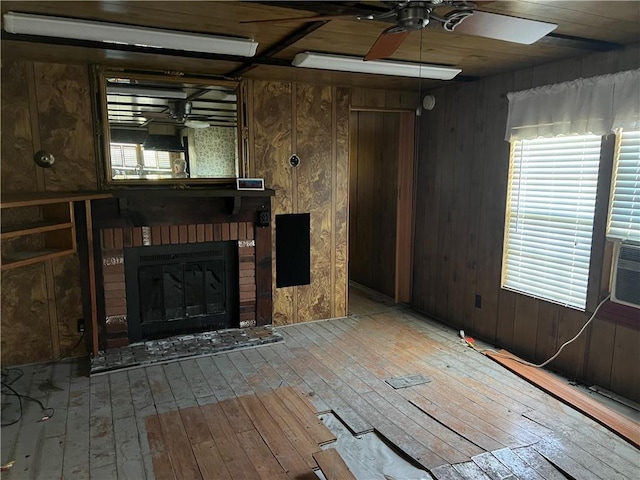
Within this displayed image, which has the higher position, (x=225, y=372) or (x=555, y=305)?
(x=555, y=305)

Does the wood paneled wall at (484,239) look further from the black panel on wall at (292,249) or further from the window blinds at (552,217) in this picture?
the black panel on wall at (292,249)

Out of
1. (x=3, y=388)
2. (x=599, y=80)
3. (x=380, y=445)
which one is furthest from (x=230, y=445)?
(x=599, y=80)

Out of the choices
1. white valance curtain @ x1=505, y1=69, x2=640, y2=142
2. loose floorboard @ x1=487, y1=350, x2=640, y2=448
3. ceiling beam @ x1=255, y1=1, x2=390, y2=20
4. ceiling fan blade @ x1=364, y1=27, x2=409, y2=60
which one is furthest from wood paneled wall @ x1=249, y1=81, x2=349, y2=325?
ceiling beam @ x1=255, y1=1, x2=390, y2=20

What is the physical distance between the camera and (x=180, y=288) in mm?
3996

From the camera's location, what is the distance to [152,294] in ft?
12.8

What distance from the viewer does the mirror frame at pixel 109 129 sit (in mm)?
3501

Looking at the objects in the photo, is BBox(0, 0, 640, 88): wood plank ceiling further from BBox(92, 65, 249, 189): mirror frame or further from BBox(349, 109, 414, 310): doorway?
BBox(349, 109, 414, 310): doorway

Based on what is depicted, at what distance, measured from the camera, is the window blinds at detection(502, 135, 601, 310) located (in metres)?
3.17

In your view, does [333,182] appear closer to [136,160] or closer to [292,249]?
[292,249]

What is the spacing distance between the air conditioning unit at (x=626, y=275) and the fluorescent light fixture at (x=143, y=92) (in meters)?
3.54

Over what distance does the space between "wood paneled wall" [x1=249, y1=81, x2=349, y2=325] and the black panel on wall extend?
0.20ft

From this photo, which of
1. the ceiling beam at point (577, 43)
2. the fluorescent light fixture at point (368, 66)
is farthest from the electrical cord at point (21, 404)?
the ceiling beam at point (577, 43)

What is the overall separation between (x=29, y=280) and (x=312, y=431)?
252 centimetres

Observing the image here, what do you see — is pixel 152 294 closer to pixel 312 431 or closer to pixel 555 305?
pixel 312 431
